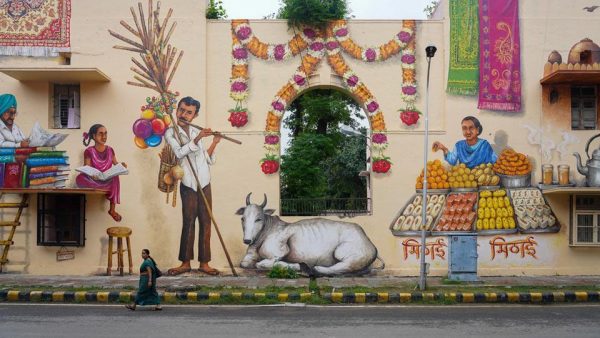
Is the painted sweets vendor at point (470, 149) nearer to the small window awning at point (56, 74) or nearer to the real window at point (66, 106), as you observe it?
the small window awning at point (56, 74)

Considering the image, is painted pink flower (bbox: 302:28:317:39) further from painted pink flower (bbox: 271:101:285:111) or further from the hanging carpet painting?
the hanging carpet painting

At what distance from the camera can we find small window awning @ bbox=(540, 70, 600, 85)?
15133mm

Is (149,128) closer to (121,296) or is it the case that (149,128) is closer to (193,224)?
(193,224)

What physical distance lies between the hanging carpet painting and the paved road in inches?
273

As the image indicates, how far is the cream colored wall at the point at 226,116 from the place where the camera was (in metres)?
16.2

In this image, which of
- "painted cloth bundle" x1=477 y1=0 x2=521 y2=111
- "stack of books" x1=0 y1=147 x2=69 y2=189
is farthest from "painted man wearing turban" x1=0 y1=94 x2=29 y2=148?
"painted cloth bundle" x1=477 y1=0 x2=521 y2=111

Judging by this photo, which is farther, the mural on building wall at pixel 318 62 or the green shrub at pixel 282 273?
the mural on building wall at pixel 318 62

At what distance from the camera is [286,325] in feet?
34.5

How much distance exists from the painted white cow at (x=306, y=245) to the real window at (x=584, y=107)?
6060mm

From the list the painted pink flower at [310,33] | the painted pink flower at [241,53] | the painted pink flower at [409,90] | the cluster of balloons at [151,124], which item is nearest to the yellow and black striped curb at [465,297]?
Answer: the painted pink flower at [409,90]

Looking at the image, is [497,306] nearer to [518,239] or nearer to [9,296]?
[518,239]

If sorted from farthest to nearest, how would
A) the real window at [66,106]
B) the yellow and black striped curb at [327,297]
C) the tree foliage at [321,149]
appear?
the tree foliage at [321,149]
the real window at [66,106]
the yellow and black striped curb at [327,297]

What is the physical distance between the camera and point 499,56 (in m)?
16.4

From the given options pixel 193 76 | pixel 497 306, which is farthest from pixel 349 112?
pixel 497 306
